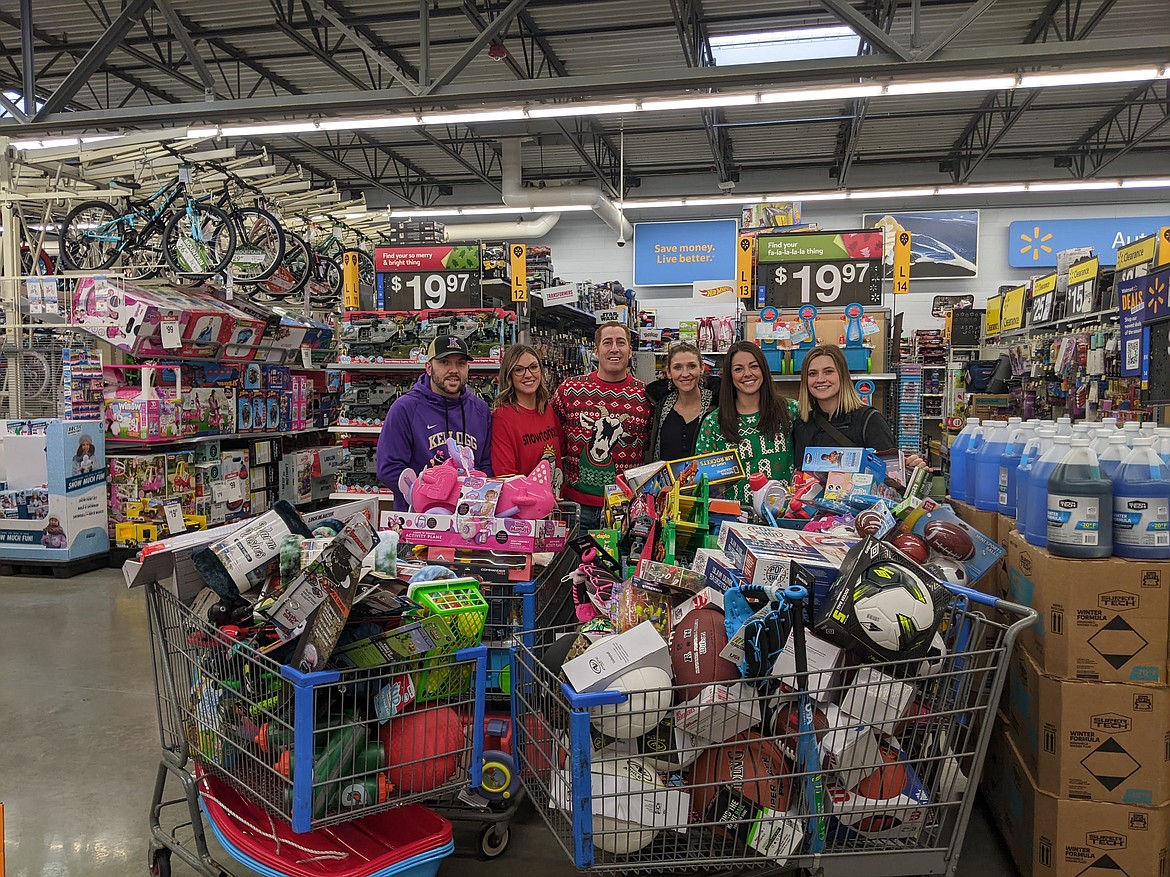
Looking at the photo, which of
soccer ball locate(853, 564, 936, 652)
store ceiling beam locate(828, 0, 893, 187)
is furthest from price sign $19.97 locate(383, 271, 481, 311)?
soccer ball locate(853, 564, 936, 652)

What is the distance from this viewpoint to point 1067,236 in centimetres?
1498

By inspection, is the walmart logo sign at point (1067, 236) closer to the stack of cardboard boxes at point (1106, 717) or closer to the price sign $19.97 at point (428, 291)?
the price sign $19.97 at point (428, 291)

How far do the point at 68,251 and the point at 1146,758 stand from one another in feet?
33.0

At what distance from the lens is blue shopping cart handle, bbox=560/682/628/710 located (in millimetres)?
1627

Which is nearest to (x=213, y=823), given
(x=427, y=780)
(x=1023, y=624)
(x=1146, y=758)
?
(x=427, y=780)

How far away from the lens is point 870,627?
1725 millimetres

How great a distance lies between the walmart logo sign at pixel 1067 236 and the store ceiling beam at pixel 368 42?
1127 cm

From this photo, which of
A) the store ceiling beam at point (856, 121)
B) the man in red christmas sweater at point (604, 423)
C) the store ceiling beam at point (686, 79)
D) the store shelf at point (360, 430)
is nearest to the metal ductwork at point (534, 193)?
the store ceiling beam at point (856, 121)

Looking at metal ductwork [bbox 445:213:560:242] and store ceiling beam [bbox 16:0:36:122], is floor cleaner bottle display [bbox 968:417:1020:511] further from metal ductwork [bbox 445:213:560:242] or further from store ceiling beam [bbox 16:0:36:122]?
metal ductwork [bbox 445:213:560:242]

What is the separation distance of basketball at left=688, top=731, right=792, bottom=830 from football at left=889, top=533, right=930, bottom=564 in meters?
0.75

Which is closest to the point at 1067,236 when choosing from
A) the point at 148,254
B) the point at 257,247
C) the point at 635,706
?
the point at 257,247

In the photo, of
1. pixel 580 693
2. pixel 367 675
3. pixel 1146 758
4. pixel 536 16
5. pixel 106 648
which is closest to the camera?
pixel 580 693

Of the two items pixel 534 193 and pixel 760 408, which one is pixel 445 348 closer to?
pixel 760 408

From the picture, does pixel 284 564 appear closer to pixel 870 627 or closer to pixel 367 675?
pixel 367 675
